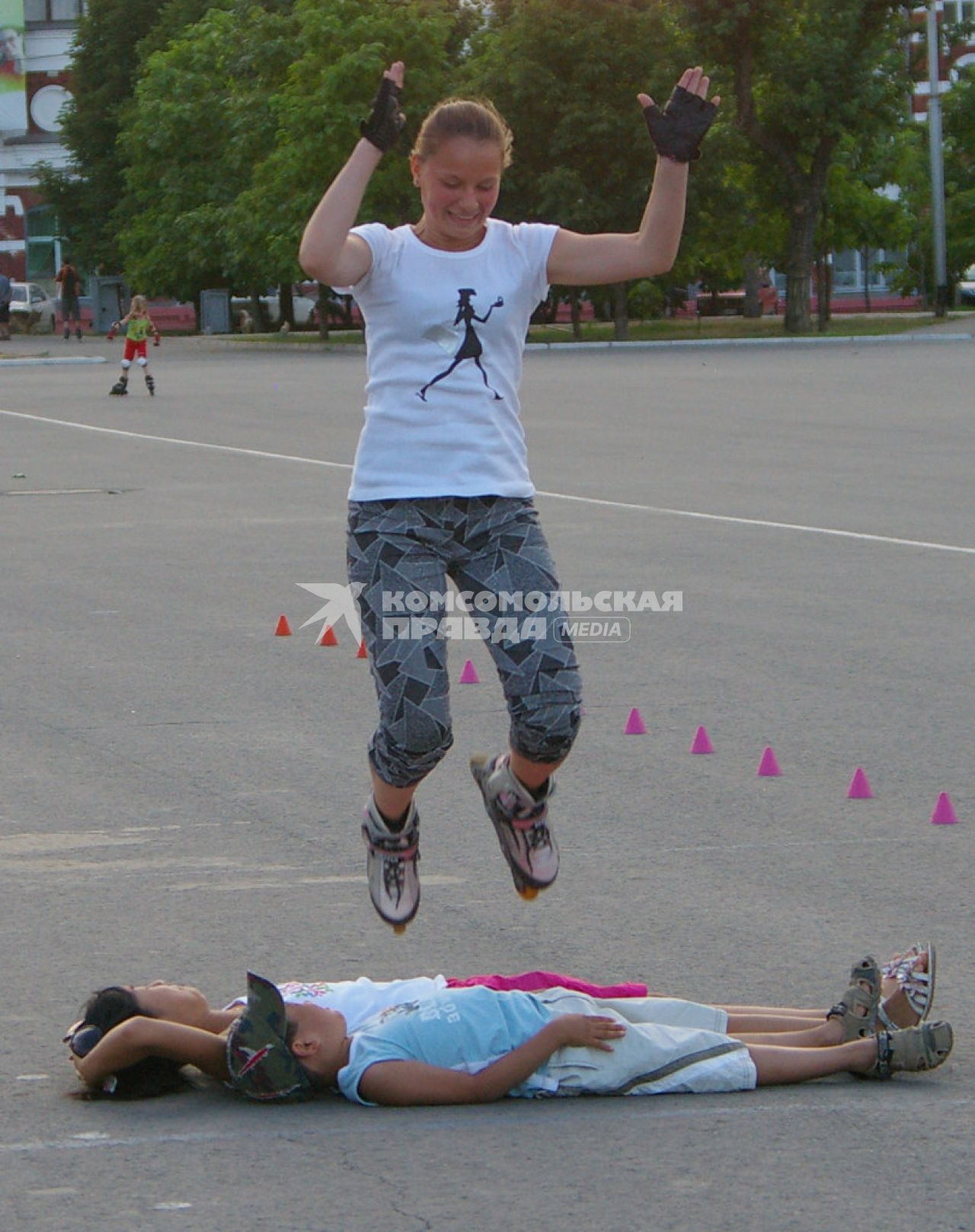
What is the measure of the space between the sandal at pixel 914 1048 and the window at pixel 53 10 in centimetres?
9043

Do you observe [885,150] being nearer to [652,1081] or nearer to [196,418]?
[196,418]

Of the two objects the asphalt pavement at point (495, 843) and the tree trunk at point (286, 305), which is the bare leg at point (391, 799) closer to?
the asphalt pavement at point (495, 843)

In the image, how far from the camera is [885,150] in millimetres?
64688

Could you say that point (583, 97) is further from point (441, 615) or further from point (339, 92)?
point (441, 615)

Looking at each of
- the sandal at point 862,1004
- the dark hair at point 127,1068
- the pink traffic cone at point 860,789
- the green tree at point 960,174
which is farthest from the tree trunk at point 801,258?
the dark hair at point 127,1068

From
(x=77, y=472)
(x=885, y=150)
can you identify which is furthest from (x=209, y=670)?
(x=885, y=150)

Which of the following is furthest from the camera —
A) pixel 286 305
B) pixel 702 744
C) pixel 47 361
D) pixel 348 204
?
pixel 286 305

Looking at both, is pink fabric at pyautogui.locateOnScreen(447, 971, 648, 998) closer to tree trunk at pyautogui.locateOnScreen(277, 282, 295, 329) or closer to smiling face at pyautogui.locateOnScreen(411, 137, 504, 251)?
smiling face at pyautogui.locateOnScreen(411, 137, 504, 251)

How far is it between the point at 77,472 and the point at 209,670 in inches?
450

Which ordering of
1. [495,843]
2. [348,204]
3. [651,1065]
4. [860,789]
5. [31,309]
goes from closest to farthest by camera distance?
[651,1065] → [348,204] → [495,843] → [860,789] → [31,309]

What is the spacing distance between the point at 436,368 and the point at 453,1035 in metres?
1.56

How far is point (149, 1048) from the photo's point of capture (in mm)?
4496

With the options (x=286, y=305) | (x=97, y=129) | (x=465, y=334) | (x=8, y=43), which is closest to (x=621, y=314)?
(x=286, y=305)

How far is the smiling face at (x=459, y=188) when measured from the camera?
505cm
